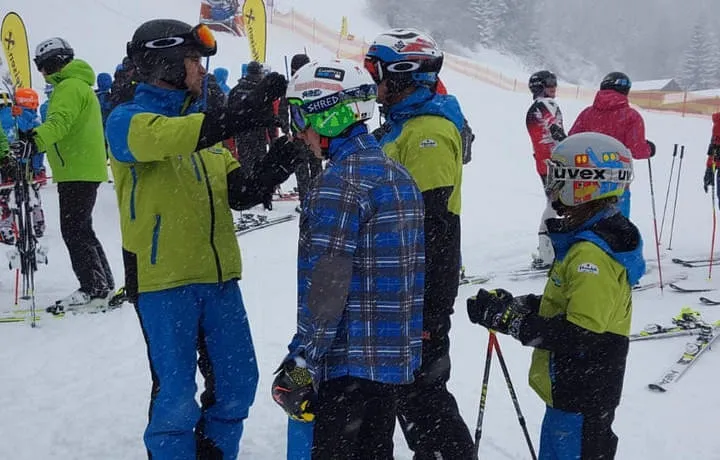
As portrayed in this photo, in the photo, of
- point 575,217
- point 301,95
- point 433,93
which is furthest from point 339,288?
point 433,93

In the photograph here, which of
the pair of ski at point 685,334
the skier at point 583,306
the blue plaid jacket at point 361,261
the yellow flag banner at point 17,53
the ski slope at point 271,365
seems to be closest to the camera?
the blue plaid jacket at point 361,261

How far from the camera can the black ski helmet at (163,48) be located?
9.12 feet

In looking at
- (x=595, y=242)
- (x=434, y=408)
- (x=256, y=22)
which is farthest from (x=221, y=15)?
(x=595, y=242)

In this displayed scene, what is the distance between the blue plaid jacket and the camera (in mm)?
2242

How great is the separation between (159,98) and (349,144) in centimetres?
101

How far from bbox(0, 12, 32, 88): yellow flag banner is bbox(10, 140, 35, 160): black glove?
9711mm

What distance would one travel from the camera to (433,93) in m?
3.21

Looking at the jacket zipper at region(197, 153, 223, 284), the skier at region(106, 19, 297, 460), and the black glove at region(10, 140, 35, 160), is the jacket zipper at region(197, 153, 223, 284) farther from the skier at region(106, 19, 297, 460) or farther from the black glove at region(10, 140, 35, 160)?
the black glove at region(10, 140, 35, 160)

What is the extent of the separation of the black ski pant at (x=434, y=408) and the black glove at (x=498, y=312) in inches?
14.9

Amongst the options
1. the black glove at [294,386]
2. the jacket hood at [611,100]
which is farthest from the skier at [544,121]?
the black glove at [294,386]

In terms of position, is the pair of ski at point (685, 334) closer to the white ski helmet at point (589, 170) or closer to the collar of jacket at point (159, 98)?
the white ski helmet at point (589, 170)

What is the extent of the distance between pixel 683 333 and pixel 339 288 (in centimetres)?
455

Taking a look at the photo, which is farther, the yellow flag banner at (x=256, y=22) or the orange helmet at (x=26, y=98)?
the yellow flag banner at (x=256, y=22)

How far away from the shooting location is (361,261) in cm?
233
